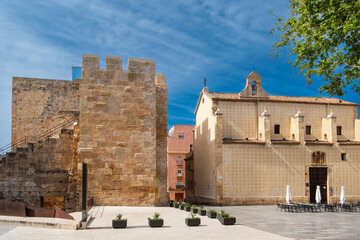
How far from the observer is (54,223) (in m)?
12.0

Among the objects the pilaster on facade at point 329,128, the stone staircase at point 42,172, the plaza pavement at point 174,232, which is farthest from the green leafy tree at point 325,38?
the pilaster on facade at point 329,128

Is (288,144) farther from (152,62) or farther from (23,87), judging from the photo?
(23,87)

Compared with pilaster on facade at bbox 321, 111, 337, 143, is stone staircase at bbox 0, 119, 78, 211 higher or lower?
lower

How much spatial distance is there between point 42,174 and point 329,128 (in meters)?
22.5

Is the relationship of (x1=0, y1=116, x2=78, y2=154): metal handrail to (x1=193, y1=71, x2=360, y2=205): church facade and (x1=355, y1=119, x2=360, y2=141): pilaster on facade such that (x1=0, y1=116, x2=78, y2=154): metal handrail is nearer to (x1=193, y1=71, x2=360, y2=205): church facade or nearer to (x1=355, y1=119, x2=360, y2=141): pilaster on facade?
(x1=193, y1=71, x2=360, y2=205): church facade

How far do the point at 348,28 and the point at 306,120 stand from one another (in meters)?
21.3

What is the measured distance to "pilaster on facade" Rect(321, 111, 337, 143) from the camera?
96.5 feet

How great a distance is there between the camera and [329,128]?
29.8m

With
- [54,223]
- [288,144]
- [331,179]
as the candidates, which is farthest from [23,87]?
[331,179]

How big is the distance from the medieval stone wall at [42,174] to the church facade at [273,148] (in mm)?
11245

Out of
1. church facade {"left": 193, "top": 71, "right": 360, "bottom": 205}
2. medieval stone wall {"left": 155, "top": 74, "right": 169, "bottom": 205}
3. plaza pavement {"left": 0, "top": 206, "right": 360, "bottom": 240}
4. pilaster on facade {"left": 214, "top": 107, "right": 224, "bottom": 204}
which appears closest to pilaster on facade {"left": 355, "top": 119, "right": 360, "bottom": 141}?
church facade {"left": 193, "top": 71, "right": 360, "bottom": 205}

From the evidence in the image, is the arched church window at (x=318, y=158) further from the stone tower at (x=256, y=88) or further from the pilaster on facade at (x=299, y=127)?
the stone tower at (x=256, y=88)

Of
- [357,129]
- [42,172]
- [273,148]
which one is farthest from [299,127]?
[42,172]

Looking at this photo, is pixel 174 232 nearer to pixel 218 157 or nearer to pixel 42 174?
pixel 42 174
